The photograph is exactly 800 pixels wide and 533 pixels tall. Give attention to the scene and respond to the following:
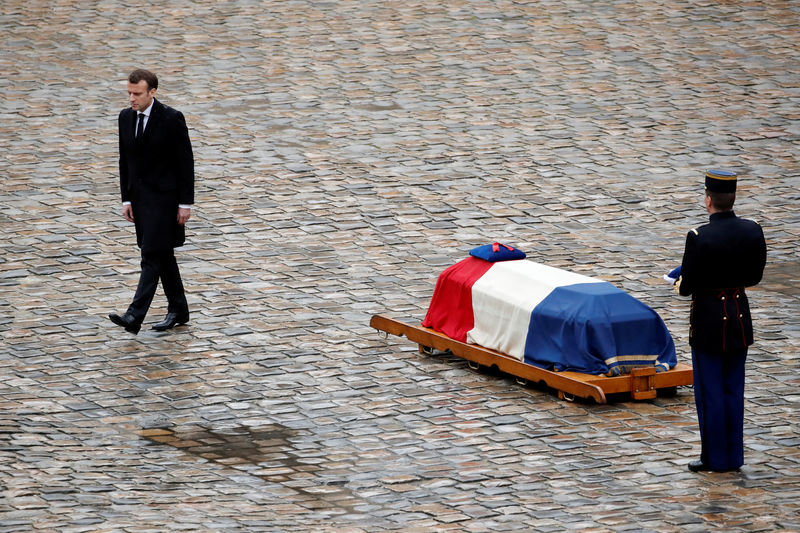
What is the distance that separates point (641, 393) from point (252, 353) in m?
2.96

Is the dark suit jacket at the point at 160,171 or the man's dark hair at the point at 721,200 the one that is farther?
the dark suit jacket at the point at 160,171

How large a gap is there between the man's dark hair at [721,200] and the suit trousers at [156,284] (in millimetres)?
4491

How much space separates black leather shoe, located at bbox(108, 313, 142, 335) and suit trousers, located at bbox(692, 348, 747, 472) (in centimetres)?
448

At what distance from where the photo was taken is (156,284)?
406 inches

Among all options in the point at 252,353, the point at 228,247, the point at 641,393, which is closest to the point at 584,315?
the point at 641,393

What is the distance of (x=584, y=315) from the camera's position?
28.4 ft

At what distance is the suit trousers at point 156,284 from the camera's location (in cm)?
1009

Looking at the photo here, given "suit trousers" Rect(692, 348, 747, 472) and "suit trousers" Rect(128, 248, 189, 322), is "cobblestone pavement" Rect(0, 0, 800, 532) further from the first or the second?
"suit trousers" Rect(128, 248, 189, 322)

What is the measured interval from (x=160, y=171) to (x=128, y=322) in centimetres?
122

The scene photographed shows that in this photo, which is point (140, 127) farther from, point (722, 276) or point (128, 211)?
point (722, 276)

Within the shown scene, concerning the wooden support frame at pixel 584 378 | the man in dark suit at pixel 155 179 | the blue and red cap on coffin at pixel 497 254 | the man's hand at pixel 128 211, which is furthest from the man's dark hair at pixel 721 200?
the man's hand at pixel 128 211

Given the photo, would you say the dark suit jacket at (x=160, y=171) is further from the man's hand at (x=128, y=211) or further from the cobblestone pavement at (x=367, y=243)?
the cobblestone pavement at (x=367, y=243)

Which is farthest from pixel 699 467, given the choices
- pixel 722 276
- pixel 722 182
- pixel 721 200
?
pixel 722 182

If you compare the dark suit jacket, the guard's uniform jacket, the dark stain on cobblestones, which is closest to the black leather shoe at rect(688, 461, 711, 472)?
the guard's uniform jacket
